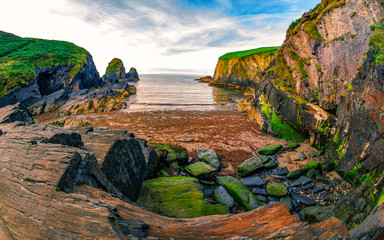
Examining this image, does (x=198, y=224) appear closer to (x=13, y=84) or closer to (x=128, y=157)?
(x=128, y=157)

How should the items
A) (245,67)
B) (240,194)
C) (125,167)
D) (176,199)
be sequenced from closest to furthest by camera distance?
(125,167)
(176,199)
(240,194)
(245,67)

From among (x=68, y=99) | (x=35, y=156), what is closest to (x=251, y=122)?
(x=35, y=156)

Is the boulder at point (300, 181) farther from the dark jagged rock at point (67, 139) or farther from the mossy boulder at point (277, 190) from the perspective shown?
the dark jagged rock at point (67, 139)

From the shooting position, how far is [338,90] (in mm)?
12641

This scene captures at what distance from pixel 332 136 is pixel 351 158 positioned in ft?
10.1

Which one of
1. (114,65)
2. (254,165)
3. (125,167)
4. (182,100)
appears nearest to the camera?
(125,167)

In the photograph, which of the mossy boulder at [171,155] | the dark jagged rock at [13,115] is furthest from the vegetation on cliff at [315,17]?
the dark jagged rock at [13,115]

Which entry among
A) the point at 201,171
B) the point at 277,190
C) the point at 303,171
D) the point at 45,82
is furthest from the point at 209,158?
the point at 45,82

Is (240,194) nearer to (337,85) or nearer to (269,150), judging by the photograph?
(269,150)

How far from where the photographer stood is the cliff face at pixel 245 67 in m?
68.9

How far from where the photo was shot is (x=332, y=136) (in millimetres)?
11914

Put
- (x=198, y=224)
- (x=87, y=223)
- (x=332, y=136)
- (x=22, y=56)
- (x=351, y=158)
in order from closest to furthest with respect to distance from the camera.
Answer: (x=87, y=223), (x=198, y=224), (x=351, y=158), (x=332, y=136), (x=22, y=56)

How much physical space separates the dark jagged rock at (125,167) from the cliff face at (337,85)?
702 cm

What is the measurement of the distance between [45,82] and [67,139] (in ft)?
147
